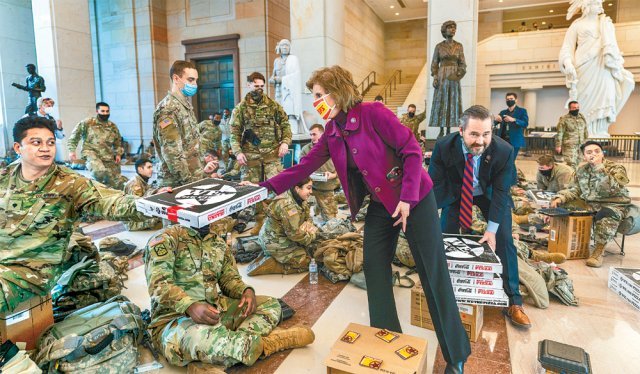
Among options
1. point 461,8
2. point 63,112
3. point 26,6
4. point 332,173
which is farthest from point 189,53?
point 332,173

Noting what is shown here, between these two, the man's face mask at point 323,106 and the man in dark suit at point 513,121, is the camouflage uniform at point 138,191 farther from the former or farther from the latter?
the man in dark suit at point 513,121

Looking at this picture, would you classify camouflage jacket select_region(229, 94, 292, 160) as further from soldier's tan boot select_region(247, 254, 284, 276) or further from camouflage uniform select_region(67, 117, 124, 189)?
camouflage uniform select_region(67, 117, 124, 189)

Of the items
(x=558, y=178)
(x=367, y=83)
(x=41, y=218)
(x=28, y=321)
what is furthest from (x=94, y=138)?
(x=367, y=83)

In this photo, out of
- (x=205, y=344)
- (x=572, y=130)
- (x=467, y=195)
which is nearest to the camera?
(x=205, y=344)

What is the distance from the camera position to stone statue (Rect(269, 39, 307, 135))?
24.8 ft

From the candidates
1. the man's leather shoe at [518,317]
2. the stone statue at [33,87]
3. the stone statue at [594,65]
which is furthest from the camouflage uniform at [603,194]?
the stone statue at [33,87]

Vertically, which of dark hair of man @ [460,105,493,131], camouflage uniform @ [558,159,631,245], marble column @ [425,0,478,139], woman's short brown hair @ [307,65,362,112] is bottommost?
camouflage uniform @ [558,159,631,245]

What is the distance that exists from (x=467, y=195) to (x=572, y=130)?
220 inches

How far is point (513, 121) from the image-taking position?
672cm

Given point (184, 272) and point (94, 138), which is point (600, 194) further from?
point (94, 138)

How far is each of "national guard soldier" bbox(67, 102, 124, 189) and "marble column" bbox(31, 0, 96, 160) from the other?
3.29m

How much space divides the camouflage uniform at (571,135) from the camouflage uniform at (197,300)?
6448 millimetres

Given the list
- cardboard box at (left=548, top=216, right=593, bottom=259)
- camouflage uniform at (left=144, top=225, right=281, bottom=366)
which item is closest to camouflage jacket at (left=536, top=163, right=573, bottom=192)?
cardboard box at (left=548, top=216, right=593, bottom=259)

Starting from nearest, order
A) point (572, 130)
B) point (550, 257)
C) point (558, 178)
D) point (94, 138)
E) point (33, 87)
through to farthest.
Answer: point (550, 257) < point (558, 178) < point (94, 138) < point (572, 130) < point (33, 87)
